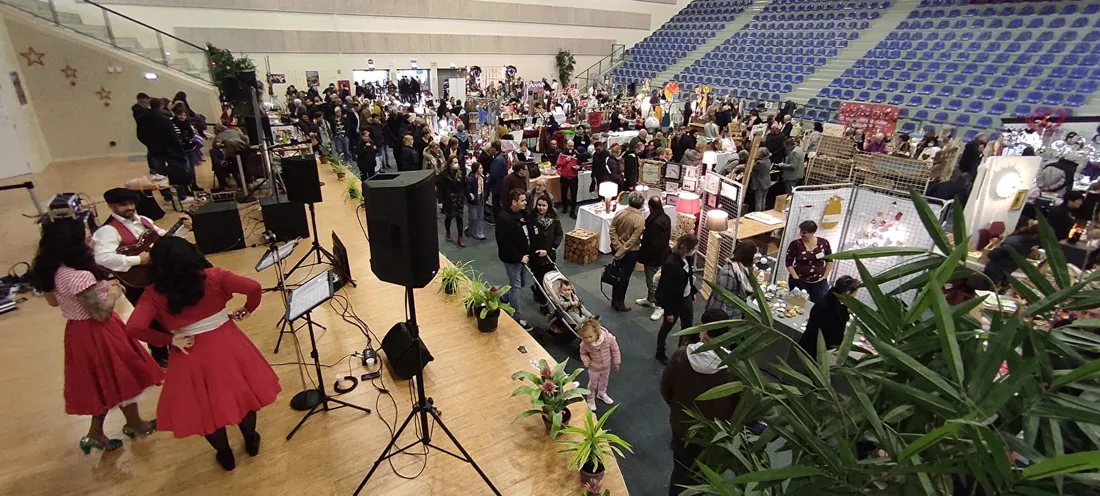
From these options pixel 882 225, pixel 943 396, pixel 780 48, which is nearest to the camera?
pixel 943 396

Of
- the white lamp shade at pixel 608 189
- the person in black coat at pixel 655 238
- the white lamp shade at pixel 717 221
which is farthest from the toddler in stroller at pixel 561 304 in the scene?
the white lamp shade at pixel 608 189

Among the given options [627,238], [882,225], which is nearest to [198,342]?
[627,238]

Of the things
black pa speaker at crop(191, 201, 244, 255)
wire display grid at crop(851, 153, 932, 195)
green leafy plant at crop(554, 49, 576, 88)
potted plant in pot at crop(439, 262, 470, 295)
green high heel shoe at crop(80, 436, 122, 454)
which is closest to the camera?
green high heel shoe at crop(80, 436, 122, 454)

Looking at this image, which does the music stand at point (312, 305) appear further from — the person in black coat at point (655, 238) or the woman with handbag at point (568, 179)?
the woman with handbag at point (568, 179)

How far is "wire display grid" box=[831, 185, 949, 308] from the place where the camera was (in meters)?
4.83

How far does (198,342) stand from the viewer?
248 centimetres

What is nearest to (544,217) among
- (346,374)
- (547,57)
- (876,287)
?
(346,374)

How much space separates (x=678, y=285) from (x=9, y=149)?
11.4 m

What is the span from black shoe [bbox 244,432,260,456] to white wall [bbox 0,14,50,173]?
945 centimetres

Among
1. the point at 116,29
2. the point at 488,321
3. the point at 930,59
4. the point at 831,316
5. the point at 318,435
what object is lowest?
the point at 318,435

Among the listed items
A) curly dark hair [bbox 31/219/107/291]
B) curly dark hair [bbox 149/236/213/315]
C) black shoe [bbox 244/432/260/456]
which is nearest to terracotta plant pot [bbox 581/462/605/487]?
black shoe [bbox 244/432/260/456]

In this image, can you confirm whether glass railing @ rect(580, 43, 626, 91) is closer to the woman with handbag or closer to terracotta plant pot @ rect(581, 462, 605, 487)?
the woman with handbag

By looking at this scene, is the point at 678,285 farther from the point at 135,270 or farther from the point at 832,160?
the point at 832,160

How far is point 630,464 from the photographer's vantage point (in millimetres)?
3504
